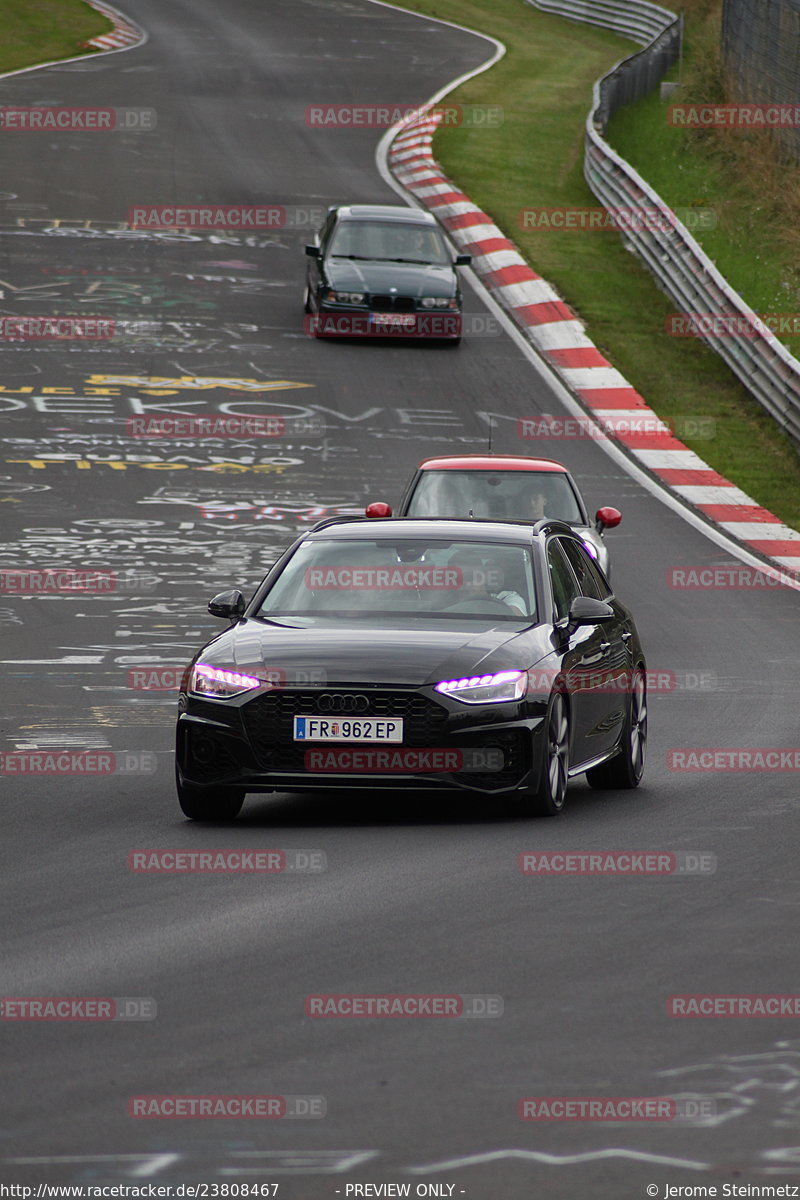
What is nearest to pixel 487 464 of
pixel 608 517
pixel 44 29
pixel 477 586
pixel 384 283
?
pixel 608 517

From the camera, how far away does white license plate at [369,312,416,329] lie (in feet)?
96.7

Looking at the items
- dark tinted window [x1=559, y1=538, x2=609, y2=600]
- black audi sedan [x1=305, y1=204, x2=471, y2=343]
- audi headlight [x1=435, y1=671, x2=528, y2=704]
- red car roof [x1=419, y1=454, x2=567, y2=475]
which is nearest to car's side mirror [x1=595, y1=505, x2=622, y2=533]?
red car roof [x1=419, y1=454, x2=567, y2=475]

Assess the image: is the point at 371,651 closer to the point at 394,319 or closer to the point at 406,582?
the point at 406,582

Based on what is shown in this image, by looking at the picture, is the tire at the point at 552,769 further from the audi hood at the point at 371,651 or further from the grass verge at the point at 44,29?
the grass verge at the point at 44,29

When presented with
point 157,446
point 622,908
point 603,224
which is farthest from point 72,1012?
point 603,224

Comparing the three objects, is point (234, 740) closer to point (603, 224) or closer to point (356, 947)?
point (356, 947)

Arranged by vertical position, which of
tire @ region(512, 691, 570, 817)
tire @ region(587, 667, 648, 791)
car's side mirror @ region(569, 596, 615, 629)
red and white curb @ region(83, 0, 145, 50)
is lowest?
red and white curb @ region(83, 0, 145, 50)

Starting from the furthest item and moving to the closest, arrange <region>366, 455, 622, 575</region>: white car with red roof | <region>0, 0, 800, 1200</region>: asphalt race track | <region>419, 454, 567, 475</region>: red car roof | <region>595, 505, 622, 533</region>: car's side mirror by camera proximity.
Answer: <region>419, 454, 567, 475</region>: red car roof
<region>366, 455, 622, 575</region>: white car with red roof
<region>595, 505, 622, 533</region>: car's side mirror
<region>0, 0, 800, 1200</region>: asphalt race track

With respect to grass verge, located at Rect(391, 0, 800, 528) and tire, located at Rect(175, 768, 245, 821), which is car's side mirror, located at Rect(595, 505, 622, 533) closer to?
grass verge, located at Rect(391, 0, 800, 528)

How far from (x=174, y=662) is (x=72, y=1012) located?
904 centimetres

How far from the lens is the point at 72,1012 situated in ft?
20.0

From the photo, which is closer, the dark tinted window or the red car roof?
the dark tinted window

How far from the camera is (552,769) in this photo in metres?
9.73

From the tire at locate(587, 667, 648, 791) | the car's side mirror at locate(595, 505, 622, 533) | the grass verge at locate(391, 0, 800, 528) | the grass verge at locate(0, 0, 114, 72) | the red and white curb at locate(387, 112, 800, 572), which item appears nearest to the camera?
the tire at locate(587, 667, 648, 791)
